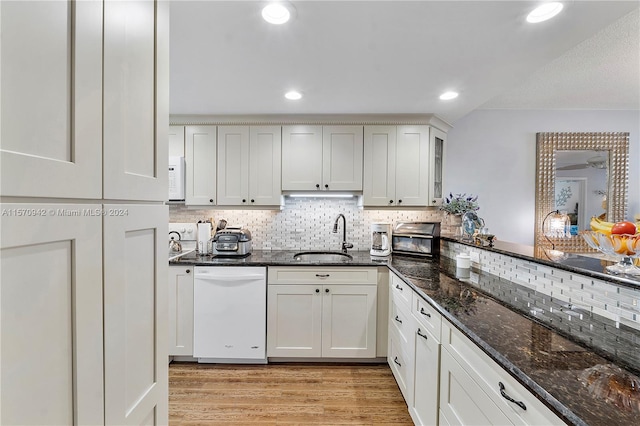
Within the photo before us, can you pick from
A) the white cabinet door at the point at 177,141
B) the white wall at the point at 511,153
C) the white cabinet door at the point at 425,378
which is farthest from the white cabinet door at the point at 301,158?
the white cabinet door at the point at 425,378

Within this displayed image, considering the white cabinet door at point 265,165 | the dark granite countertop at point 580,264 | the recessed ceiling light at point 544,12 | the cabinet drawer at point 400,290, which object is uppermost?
the recessed ceiling light at point 544,12

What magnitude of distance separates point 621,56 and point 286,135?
2.80 meters

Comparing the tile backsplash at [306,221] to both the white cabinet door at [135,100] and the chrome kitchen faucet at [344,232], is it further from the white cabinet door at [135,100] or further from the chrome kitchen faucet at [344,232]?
the white cabinet door at [135,100]

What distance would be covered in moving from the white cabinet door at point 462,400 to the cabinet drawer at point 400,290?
0.55 metres

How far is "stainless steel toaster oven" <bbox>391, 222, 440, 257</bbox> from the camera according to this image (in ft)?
8.91

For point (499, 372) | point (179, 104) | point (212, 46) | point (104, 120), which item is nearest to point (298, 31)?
point (212, 46)

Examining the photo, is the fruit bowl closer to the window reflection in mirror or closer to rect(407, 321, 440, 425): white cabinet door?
rect(407, 321, 440, 425): white cabinet door

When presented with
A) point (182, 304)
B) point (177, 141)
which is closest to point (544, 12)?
point (177, 141)

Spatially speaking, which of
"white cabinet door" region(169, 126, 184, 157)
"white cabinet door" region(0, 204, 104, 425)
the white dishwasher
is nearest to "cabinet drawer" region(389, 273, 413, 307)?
the white dishwasher

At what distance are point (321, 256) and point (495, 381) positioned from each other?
2270 mm

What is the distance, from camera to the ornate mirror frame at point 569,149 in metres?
3.20

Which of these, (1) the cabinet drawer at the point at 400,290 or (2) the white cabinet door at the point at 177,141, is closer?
(1) the cabinet drawer at the point at 400,290

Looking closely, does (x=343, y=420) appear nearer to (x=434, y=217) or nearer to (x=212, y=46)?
(x=434, y=217)

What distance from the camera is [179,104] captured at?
99.0 inches
